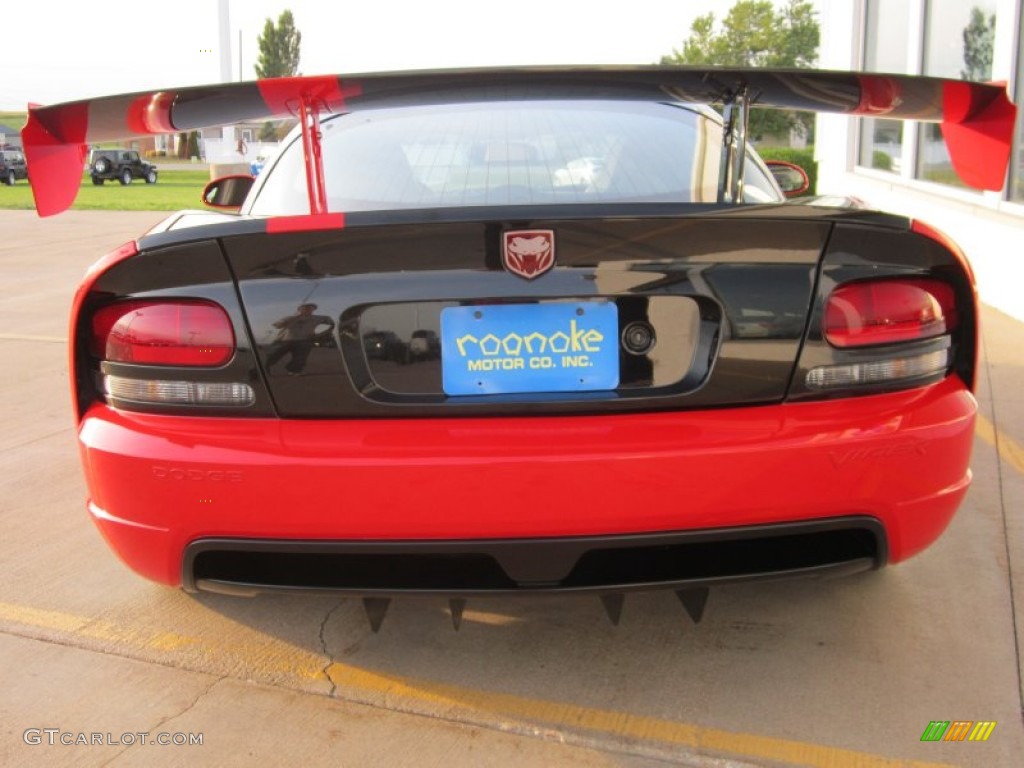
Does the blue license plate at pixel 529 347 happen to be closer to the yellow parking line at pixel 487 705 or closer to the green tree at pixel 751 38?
the yellow parking line at pixel 487 705

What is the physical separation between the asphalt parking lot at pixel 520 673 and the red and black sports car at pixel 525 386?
0.31 m

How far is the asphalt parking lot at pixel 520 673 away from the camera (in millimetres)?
2193

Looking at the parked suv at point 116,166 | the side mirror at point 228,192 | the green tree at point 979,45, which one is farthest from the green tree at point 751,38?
the side mirror at point 228,192

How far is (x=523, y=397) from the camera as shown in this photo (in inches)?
83.2

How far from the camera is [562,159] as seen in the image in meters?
2.89

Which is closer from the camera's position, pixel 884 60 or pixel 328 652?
pixel 328 652

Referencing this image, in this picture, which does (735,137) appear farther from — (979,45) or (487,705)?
(979,45)

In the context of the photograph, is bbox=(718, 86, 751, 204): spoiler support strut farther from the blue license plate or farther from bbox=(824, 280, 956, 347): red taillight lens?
the blue license plate

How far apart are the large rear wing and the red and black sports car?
14mm

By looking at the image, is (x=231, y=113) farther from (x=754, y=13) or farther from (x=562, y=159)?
(x=754, y=13)

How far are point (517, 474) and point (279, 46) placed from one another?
3942 inches

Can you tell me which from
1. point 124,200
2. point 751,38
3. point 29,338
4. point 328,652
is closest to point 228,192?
point 328,652

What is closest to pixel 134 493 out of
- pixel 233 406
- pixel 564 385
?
pixel 233 406

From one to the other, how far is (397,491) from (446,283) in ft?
1.48
